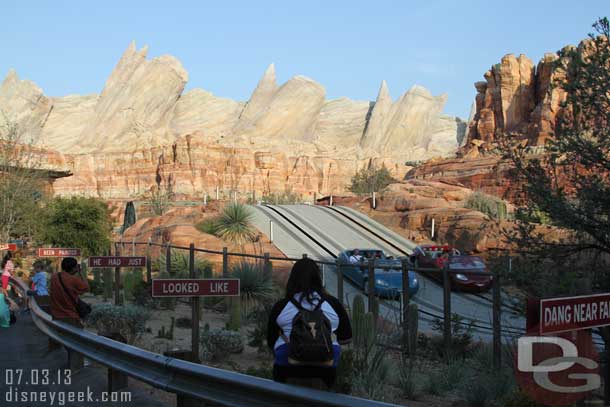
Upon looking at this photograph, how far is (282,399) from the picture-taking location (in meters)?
4.96

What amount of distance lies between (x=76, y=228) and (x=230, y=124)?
143 metres

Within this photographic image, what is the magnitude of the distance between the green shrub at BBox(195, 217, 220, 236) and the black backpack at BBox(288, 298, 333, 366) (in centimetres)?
3367

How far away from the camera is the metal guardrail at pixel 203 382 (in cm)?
472

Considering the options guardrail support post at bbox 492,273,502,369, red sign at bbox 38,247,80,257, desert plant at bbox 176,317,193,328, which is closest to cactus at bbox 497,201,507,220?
desert plant at bbox 176,317,193,328

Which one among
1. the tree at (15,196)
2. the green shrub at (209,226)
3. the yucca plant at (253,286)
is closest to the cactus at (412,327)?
the yucca plant at (253,286)

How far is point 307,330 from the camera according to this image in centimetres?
552

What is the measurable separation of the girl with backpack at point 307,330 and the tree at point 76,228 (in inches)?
1321

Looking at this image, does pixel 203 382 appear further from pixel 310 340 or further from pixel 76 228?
pixel 76 228

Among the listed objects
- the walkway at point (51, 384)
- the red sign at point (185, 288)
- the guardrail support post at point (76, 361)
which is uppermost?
the red sign at point (185, 288)

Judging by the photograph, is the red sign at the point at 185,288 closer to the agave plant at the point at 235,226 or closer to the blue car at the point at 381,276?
the blue car at the point at 381,276

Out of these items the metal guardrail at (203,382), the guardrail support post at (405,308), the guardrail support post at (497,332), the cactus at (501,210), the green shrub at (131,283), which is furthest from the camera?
the cactus at (501,210)

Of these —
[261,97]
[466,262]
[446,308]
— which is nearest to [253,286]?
[446,308]

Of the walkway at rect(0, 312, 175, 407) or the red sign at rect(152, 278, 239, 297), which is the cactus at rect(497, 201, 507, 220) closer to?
the walkway at rect(0, 312, 175, 407)

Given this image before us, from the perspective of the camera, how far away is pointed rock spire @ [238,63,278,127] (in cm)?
17938
